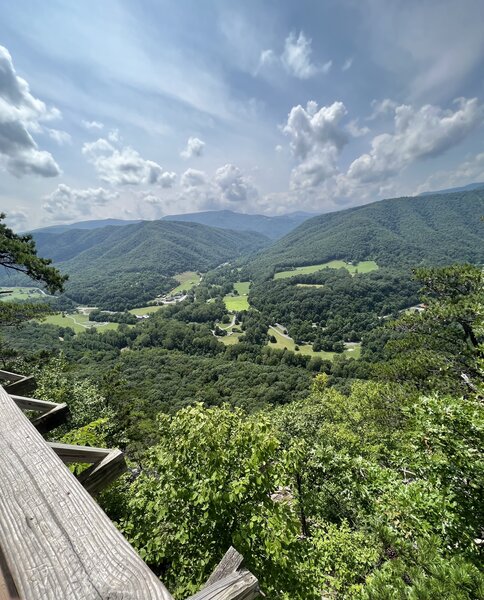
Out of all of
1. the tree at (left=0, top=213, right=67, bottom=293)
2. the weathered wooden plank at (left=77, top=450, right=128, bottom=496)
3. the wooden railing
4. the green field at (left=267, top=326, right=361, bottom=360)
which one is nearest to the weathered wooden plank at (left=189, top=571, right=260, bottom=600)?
the wooden railing

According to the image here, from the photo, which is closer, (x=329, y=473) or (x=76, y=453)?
(x=76, y=453)

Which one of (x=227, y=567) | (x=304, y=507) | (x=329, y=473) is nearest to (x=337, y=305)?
(x=329, y=473)

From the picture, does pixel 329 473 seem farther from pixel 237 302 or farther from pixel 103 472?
pixel 237 302

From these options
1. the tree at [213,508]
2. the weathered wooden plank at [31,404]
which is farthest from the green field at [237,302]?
the weathered wooden plank at [31,404]

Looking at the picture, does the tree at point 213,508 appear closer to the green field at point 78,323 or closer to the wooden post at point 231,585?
the wooden post at point 231,585

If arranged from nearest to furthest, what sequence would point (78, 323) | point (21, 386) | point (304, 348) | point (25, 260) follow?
point (21, 386) → point (25, 260) → point (304, 348) → point (78, 323)

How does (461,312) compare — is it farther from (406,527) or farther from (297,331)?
(297,331)
